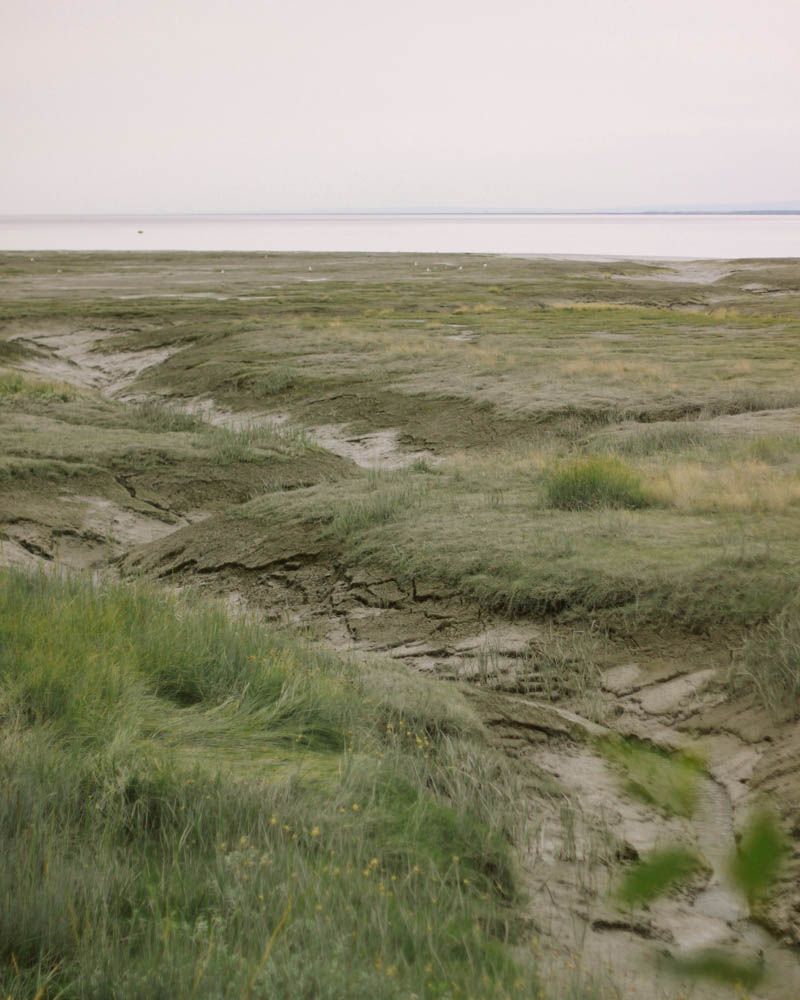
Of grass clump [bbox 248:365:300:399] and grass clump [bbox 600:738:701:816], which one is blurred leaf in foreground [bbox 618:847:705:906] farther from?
grass clump [bbox 248:365:300:399]

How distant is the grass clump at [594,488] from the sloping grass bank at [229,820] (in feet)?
17.6

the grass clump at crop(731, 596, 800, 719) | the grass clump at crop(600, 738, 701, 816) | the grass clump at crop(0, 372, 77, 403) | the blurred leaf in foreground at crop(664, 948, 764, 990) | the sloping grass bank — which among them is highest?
the blurred leaf in foreground at crop(664, 948, 764, 990)

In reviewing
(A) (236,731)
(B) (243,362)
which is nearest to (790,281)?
(B) (243,362)

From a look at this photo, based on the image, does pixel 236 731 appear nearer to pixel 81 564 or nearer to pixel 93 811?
pixel 93 811

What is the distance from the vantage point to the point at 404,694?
22.2 ft

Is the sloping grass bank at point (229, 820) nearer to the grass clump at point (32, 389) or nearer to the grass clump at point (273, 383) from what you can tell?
the grass clump at point (32, 389)

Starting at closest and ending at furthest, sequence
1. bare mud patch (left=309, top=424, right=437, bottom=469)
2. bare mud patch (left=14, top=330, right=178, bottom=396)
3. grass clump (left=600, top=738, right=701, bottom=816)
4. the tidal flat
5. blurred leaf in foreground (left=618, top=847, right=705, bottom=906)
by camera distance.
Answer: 1. blurred leaf in foreground (left=618, top=847, right=705, bottom=906)
2. the tidal flat
3. grass clump (left=600, top=738, right=701, bottom=816)
4. bare mud patch (left=309, top=424, right=437, bottom=469)
5. bare mud patch (left=14, top=330, right=178, bottom=396)

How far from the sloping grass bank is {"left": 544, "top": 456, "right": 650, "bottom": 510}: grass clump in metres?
5.37

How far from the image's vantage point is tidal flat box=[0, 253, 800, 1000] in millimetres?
3383

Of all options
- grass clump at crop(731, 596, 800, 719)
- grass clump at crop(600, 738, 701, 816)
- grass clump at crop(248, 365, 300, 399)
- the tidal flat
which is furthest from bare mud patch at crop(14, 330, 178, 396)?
grass clump at crop(600, 738, 701, 816)

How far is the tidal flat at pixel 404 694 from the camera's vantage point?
3.38m

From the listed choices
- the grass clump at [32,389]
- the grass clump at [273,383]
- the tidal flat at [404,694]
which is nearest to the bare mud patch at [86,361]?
the grass clump at [32,389]

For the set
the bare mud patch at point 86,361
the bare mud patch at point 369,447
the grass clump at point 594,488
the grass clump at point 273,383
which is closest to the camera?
the grass clump at point 594,488

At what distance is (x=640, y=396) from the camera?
2000 cm
